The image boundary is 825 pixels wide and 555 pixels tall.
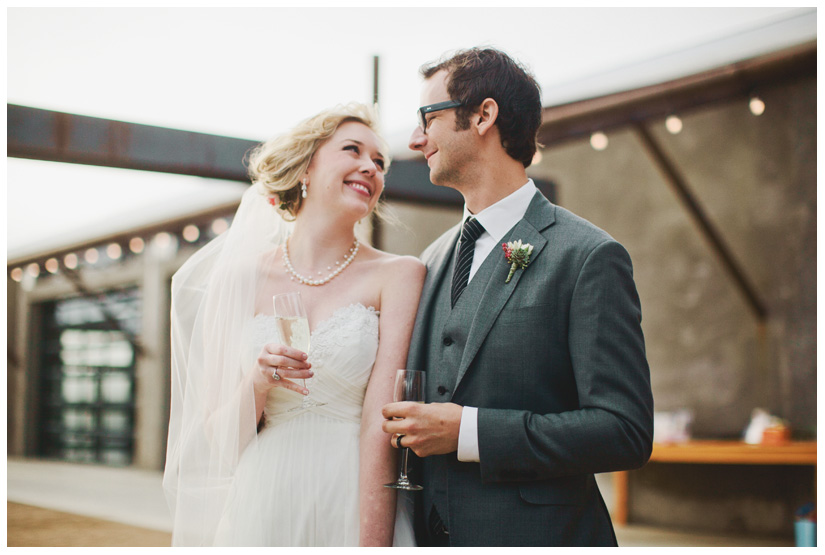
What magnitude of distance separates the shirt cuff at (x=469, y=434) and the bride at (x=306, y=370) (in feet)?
1.47

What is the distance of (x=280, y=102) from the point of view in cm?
423

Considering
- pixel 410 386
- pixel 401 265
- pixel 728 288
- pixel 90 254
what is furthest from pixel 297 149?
pixel 90 254

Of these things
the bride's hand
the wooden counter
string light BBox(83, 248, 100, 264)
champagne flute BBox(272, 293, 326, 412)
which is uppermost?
string light BBox(83, 248, 100, 264)

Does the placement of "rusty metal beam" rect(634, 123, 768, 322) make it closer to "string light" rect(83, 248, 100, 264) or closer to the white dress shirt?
the white dress shirt

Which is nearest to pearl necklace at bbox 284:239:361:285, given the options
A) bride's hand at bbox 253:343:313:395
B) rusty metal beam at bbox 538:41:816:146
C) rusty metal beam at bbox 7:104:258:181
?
bride's hand at bbox 253:343:313:395

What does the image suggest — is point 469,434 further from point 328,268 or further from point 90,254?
point 90,254

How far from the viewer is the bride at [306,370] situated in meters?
2.37

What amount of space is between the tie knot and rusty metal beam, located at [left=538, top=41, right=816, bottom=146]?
3357 millimetres

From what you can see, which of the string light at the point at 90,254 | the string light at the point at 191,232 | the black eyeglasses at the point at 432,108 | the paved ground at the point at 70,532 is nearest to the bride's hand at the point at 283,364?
the black eyeglasses at the point at 432,108

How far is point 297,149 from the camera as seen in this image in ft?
9.08

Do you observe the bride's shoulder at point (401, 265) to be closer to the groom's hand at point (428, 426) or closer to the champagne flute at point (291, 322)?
the champagne flute at point (291, 322)

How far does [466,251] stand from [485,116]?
16.1 inches

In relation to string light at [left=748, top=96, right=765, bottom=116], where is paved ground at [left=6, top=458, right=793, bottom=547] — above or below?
below

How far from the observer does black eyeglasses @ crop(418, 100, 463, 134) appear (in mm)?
2225
